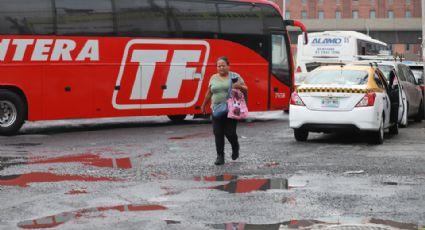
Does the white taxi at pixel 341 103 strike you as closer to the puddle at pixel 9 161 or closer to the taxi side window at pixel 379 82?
the taxi side window at pixel 379 82

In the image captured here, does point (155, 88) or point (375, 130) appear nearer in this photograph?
point (375, 130)

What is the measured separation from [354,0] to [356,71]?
343 ft

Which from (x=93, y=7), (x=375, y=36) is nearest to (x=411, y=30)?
(x=375, y=36)

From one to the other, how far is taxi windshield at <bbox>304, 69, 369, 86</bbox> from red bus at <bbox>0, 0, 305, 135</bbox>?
5666 millimetres

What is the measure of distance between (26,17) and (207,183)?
9.06 m

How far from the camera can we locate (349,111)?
590 inches

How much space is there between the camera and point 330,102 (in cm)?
1506

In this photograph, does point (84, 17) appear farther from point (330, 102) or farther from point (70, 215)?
point (70, 215)

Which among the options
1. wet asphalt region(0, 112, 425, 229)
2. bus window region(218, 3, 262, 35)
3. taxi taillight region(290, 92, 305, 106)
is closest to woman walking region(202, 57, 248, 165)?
wet asphalt region(0, 112, 425, 229)

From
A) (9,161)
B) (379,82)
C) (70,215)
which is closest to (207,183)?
(70,215)

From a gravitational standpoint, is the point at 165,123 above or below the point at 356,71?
below

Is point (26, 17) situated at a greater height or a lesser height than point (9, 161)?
greater

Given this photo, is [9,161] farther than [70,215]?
Yes

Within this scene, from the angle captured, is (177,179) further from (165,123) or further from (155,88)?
(165,123)
